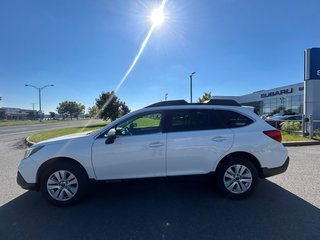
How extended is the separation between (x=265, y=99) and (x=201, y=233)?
→ 59.5 metres

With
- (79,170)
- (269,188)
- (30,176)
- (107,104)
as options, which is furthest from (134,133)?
(107,104)

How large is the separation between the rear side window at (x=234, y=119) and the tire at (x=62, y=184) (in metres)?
2.78

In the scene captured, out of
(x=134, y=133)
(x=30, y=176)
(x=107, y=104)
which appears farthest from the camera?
(x=107, y=104)

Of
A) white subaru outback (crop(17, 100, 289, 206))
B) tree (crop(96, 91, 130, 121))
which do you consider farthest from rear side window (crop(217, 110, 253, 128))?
tree (crop(96, 91, 130, 121))

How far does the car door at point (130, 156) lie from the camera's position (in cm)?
436

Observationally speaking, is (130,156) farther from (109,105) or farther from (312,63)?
(109,105)

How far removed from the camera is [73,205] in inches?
172

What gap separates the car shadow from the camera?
11.0ft

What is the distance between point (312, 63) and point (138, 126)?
13.3 metres

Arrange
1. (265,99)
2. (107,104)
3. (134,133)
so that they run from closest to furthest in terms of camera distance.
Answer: (134,133), (107,104), (265,99)

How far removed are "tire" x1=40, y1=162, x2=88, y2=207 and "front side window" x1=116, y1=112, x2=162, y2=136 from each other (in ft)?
3.37

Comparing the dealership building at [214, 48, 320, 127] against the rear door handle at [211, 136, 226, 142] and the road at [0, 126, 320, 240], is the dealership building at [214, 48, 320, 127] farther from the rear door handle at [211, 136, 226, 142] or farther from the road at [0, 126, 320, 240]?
the road at [0, 126, 320, 240]

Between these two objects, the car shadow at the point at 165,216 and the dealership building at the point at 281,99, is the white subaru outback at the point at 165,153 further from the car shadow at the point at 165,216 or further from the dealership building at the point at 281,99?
the dealership building at the point at 281,99

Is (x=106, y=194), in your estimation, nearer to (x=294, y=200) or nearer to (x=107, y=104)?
(x=294, y=200)
